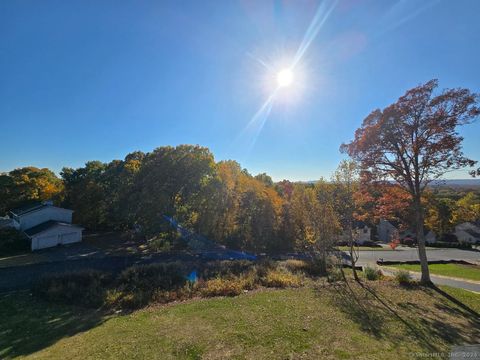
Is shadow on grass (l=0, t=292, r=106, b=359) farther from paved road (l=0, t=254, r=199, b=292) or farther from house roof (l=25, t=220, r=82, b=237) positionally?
house roof (l=25, t=220, r=82, b=237)

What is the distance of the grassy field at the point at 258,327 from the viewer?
7188 mm

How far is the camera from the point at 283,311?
10234 mm

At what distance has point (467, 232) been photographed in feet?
191

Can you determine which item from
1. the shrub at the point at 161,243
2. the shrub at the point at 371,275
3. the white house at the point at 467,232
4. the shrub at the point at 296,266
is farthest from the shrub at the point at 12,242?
the white house at the point at 467,232

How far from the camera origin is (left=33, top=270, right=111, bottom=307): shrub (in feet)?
43.1

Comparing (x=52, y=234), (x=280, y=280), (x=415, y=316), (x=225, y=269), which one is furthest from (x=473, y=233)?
(x=52, y=234)

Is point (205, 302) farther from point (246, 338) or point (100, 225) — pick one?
point (100, 225)

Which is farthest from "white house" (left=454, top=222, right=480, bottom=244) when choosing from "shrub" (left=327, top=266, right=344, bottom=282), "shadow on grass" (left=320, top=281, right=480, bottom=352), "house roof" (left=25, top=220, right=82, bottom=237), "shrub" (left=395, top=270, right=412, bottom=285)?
"house roof" (left=25, top=220, right=82, bottom=237)

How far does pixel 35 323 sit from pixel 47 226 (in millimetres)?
27257

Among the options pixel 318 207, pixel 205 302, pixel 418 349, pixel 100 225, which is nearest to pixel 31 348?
pixel 205 302

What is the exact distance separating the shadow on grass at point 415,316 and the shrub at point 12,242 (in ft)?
117

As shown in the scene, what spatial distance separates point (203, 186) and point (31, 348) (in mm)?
21199

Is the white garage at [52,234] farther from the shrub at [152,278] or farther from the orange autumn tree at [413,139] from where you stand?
the orange autumn tree at [413,139]

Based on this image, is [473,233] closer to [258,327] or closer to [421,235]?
[421,235]
